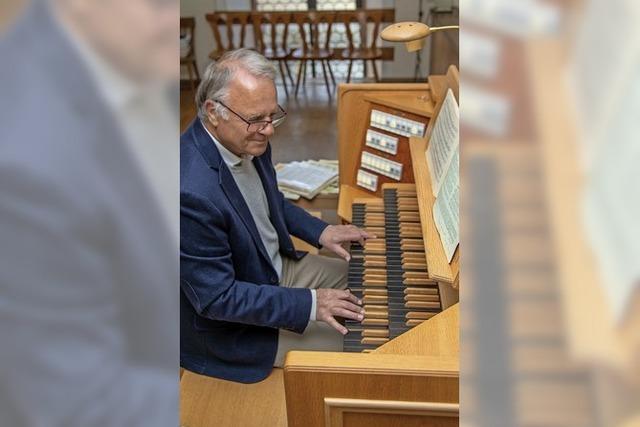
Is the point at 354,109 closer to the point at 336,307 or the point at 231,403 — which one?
the point at 336,307

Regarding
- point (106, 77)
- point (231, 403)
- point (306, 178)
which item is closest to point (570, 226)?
point (106, 77)

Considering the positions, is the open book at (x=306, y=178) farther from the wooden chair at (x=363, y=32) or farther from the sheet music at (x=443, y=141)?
the wooden chair at (x=363, y=32)

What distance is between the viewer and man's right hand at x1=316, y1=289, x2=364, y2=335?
1.67 metres

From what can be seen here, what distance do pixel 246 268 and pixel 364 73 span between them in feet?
18.1

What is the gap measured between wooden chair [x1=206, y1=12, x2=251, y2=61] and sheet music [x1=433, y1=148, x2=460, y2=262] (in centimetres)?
538

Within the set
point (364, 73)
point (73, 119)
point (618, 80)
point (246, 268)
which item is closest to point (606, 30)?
point (618, 80)

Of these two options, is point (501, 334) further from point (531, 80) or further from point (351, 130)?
point (351, 130)

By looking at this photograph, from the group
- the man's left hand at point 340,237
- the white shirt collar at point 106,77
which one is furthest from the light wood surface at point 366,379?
the white shirt collar at point 106,77

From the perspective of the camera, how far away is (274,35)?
6.57 metres

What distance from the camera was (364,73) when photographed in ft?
22.6

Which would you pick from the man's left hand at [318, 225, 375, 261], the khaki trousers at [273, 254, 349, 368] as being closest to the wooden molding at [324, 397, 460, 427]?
the khaki trousers at [273, 254, 349, 368]

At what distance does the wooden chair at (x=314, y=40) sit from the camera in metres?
6.40

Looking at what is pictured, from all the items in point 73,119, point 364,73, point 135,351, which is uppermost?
point 73,119

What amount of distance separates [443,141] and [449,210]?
31 cm
